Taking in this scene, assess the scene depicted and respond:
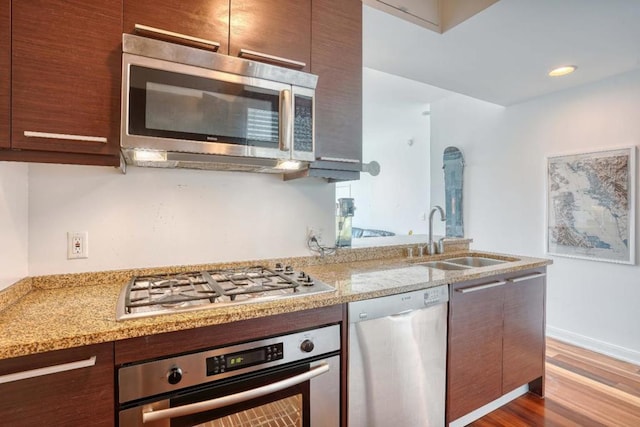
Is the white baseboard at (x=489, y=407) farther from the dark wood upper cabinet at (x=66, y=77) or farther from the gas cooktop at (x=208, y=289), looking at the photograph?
the dark wood upper cabinet at (x=66, y=77)

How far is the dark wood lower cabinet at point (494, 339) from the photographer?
1.73 m

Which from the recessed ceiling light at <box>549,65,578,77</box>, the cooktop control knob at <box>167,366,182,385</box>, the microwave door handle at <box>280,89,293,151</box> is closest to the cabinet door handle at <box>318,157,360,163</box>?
the microwave door handle at <box>280,89,293,151</box>

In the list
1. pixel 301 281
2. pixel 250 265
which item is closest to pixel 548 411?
pixel 301 281

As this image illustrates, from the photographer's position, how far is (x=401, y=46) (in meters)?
2.20

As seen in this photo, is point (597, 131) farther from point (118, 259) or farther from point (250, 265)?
point (118, 259)

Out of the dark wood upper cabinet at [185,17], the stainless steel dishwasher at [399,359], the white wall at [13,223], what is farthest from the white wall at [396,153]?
the white wall at [13,223]

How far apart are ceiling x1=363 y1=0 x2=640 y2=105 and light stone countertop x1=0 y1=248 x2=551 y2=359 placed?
144 centimetres

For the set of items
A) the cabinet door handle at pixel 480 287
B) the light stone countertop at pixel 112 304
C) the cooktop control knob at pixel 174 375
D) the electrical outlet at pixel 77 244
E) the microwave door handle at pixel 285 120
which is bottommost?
the cooktop control knob at pixel 174 375

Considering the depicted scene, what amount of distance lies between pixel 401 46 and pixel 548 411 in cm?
253

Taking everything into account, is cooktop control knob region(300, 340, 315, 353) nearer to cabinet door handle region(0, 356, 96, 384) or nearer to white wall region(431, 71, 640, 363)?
cabinet door handle region(0, 356, 96, 384)

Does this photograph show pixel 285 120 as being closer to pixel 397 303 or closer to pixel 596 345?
pixel 397 303

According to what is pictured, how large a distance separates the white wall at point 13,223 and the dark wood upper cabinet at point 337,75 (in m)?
1.23

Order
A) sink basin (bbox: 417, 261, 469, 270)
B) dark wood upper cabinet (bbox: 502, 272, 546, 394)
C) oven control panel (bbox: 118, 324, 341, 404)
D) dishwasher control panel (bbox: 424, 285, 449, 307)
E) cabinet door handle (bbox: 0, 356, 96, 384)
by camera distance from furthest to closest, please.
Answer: sink basin (bbox: 417, 261, 469, 270) < dark wood upper cabinet (bbox: 502, 272, 546, 394) < dishwasher control panel (bbox: 424, 285, 449, 307) < oven control panel (bbox: 118, 324, 341, 404) < cabinet door handle (bbox: 0, 356, 96, 384)

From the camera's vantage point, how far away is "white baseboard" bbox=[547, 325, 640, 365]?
2633 mm
